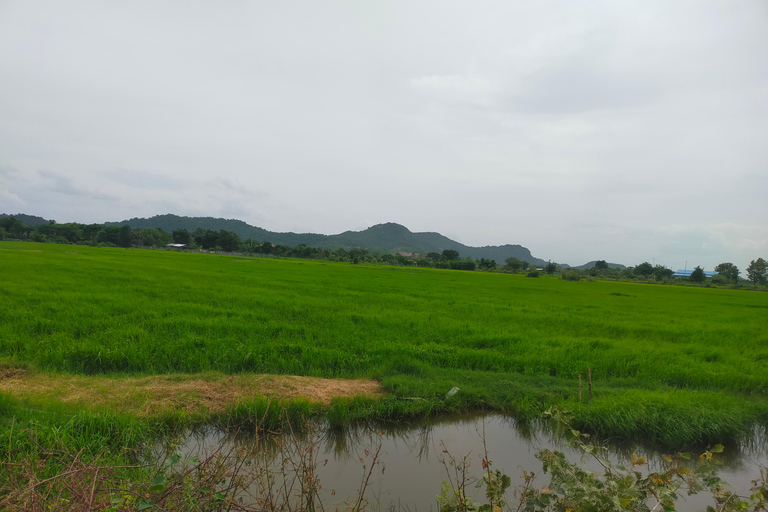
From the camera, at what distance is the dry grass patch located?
15.4ft

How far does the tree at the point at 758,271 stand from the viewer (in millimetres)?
68188

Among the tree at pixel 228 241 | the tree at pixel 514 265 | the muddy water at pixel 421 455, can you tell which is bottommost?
the muddy water at pixel 421 455

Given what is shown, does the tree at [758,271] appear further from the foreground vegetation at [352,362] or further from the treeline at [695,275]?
the foreground vegetation at [352,362]

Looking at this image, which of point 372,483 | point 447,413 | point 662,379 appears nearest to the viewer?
point 372,483

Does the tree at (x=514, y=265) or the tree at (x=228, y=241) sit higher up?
the tree at (x=228, y=241)

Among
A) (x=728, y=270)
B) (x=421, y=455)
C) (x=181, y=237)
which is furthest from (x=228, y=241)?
(x=728, y=270)

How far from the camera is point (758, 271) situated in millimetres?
69250

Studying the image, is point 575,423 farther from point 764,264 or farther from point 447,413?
point 764,264

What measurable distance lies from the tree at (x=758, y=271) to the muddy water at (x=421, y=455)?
95.4m

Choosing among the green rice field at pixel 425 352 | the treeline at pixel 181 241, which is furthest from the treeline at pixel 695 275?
the green rice field at pixel 425 352

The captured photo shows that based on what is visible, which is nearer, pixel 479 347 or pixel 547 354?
pixel 547 354

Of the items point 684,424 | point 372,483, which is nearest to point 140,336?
point 372,483

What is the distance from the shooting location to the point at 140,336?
736cm

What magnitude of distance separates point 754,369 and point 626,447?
19.2ft
